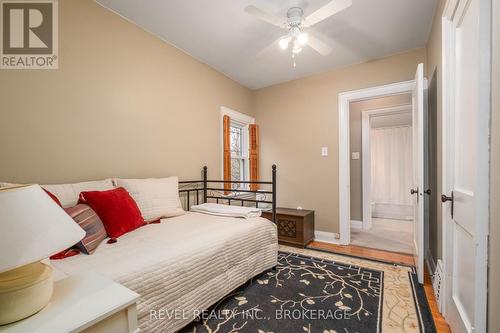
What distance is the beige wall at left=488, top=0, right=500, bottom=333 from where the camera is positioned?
33.3 inches

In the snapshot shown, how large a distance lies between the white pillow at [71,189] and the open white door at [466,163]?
7.60ft

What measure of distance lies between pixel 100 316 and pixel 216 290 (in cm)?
99

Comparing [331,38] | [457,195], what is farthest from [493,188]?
[331,38]

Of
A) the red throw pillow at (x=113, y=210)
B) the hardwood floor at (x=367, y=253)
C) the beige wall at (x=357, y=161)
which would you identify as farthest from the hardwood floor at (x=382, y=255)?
the red throw pillow at (x=113, y=210)

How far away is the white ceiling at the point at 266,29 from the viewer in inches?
78.3

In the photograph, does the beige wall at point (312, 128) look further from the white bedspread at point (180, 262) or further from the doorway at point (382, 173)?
the white bedspread at point (180, 262)

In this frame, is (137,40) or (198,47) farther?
(198,47)

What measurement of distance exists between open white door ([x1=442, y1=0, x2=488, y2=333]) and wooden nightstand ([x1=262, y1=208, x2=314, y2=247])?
1.58 metres

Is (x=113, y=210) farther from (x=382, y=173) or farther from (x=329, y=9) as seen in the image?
(x=382, y=173)

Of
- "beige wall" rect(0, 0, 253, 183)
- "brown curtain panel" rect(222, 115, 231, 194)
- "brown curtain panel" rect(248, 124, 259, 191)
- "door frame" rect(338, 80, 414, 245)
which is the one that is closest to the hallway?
"door frame" rect(338, 80, 414, 245)

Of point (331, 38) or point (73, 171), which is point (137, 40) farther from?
point (331, 38)

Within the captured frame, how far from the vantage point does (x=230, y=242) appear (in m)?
1.72

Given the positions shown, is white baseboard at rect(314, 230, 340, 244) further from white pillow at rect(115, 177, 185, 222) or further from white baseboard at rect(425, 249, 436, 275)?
white pillow at rect(115, 177, 185, 222)

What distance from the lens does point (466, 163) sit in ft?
4.17
